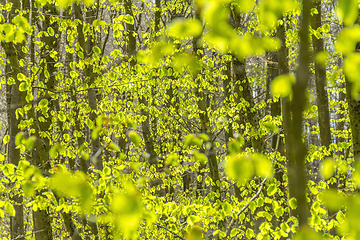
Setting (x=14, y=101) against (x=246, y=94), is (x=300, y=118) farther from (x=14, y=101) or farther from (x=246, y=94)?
(x=14, y=101)

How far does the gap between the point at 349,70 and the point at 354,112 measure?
2874 millimetres

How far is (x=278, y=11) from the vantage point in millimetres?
1086

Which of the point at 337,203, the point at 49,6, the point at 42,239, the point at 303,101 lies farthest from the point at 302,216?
the point at 49,6

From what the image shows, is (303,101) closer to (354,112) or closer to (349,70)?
(349,70)

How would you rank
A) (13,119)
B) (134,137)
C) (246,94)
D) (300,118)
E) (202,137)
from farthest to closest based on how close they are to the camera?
(13,119) < (246,94) < (202,137) < (134,137) < (300,118)

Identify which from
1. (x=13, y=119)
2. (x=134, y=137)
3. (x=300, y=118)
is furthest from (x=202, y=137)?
(x=13, y=119)

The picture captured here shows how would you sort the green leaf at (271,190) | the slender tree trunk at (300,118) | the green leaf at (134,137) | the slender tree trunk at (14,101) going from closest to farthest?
the slender tree trunk at (300,118) → the green leaf at (134,137) → the green leaf at (271,190) → the slender tree trunk at (14,101)

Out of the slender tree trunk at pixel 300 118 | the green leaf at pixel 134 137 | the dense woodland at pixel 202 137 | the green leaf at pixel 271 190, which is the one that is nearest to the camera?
the slender tree trunk at pixel 300 118

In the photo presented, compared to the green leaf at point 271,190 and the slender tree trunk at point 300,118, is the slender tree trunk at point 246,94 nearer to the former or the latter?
the green leaf at point 271,190

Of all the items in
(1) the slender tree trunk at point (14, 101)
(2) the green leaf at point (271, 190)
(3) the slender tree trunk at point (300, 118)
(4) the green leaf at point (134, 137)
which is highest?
(1) the slender tree trunk at point (14, 101)

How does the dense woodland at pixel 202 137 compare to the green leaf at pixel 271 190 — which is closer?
the dense woodland at pixel 202 137

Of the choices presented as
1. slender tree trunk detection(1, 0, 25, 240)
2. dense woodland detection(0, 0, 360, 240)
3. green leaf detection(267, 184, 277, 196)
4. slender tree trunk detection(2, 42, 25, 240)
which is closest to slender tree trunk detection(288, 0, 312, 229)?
dense woodland detection(0, 0, 360, 240)

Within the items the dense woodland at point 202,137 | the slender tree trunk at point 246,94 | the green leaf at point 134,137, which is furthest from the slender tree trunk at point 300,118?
the slender tree trunk at point 246,94

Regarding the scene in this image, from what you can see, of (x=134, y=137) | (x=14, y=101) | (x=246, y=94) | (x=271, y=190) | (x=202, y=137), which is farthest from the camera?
(x=246, y=94)
